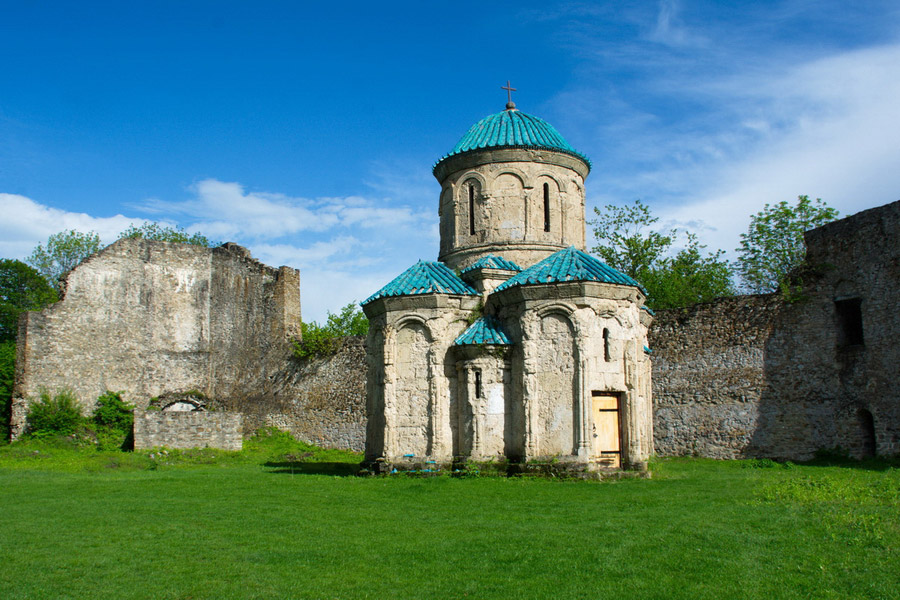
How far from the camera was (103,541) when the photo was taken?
8.02 metres

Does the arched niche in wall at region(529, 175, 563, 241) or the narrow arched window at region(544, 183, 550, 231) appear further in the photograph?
the narrow arched window at region(544, 183, 550, 231)

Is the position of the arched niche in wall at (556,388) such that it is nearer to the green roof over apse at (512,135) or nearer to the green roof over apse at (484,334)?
the green roof over apse at (484,334)

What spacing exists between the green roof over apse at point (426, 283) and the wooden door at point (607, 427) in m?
3.22

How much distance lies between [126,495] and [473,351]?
610cm

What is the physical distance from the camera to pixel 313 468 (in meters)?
17.2

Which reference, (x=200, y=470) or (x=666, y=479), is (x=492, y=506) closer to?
(x=666, y=479)

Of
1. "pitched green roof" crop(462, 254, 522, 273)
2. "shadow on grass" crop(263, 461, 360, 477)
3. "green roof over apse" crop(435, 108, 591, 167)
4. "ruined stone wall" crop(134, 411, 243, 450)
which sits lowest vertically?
"shadow on grass" crop(263, 461, 360, 477)

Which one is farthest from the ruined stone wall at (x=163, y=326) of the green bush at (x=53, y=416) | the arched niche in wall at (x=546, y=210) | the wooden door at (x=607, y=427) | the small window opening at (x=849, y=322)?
the small window opening at (x=849, y=322)

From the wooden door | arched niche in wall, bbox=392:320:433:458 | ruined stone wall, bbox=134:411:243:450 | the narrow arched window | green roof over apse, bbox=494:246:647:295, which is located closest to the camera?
the wooden door

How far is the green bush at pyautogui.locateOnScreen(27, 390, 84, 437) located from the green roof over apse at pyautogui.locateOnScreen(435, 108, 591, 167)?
14.6 m

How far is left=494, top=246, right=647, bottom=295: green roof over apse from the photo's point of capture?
13.4 m

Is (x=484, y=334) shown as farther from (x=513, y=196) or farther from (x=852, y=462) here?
(x=852, y=462)

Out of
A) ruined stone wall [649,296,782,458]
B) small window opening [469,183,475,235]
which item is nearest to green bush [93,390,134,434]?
small window opening [469,183,475,235]

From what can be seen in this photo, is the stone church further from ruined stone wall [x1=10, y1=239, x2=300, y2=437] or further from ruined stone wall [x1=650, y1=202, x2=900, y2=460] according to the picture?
ruined stone wall [x1=10, y1=239, x2=300, y2=437]
